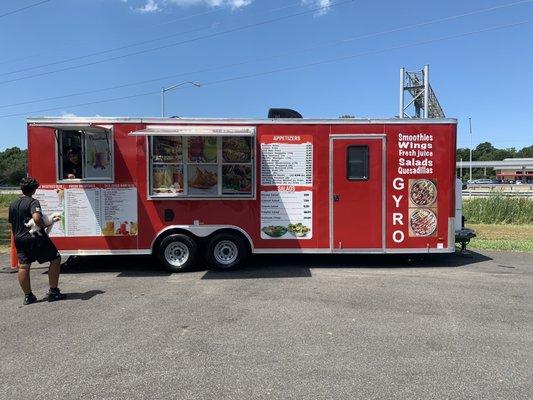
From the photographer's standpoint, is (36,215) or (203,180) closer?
(36,215)

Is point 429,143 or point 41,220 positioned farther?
point 429,143

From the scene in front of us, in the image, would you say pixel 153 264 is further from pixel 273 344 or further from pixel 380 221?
pixel 273 344

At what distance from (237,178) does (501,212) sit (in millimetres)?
14247

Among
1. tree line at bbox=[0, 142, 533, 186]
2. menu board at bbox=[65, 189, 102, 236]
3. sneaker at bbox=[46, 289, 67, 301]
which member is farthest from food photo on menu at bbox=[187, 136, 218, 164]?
tree line at bbox=[0, 142, 533, 186]

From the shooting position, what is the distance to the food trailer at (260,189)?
9102mm

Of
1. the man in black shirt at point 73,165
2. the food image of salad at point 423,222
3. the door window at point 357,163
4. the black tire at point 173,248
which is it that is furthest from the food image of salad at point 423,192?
the man in black shirt at point 73,165

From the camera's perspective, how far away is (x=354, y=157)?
9320 mm

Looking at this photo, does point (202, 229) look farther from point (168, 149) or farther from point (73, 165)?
point (73, 165)

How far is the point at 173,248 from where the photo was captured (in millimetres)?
9281

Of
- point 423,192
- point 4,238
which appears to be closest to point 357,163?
point 423,192

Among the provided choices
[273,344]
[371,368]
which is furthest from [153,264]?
[371,368]

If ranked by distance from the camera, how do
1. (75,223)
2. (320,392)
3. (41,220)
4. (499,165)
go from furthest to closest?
(499,165)
(75,223)
(41,220)
(320,392)

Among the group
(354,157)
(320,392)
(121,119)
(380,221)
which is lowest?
(320,392)

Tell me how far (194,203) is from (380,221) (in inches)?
132
